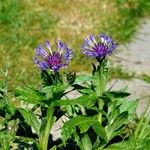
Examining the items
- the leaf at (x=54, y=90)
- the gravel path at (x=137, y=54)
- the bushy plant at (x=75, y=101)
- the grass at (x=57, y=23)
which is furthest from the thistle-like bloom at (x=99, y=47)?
the gravel path at (x=137, y=54)

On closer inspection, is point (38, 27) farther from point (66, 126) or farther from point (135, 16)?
point (66, 126)

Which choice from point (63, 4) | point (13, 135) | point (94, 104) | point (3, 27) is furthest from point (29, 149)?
point (63, 4)

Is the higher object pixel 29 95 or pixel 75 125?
pixel 29 95

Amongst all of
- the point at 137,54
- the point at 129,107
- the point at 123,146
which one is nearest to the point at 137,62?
the point at 137,54

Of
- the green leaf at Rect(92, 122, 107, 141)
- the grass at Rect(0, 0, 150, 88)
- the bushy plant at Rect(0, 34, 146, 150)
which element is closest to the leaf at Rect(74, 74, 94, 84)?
the bushy plant at Rect(0, 34, 146, 150)

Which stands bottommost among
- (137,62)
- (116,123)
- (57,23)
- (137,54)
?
(116,123)

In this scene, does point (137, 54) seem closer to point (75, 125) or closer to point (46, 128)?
point (46, 128)

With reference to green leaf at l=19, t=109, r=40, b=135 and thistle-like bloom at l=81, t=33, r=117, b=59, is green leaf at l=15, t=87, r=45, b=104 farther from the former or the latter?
thistle-like bloom at l=81, t=33, r=117, b=59
